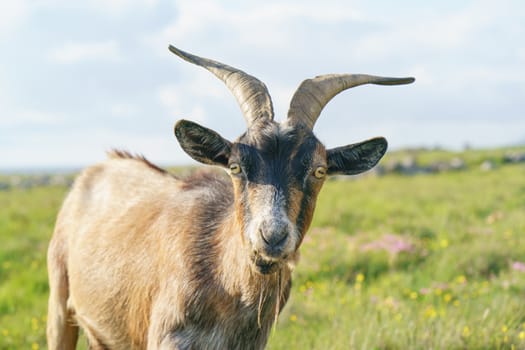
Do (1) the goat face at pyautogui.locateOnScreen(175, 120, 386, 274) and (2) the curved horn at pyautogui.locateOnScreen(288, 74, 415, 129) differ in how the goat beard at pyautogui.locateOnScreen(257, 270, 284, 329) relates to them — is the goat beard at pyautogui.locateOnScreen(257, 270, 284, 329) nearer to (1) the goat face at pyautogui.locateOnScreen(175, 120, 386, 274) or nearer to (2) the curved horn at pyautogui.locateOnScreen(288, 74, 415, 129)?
(1) the goat face at pyautogui.locateOnScreen(175, 120, 386, 274)

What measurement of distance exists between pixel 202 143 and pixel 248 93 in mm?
462

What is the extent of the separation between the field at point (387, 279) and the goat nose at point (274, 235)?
2.24 metres

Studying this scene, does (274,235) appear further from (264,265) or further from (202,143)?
(202,143)

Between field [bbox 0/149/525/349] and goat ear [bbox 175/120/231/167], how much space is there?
217 cm

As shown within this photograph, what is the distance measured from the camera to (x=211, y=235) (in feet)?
12.9

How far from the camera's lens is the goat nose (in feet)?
9.50

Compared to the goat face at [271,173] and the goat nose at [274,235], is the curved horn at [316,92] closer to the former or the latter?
the goat face at [271,173]

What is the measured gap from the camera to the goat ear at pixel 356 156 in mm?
3684

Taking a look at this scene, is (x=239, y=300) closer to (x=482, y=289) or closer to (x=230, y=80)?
(x=230, y=80)

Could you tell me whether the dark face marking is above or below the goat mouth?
above

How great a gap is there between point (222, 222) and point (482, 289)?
4.41m

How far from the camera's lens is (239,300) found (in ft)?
11.8

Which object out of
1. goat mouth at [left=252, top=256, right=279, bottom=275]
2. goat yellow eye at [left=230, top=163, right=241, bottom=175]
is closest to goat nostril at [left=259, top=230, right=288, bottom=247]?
goat mouth at [left=252, top=256, right=279, bottom=275]

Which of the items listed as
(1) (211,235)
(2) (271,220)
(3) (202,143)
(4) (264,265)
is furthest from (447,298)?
(2) (271,220)
